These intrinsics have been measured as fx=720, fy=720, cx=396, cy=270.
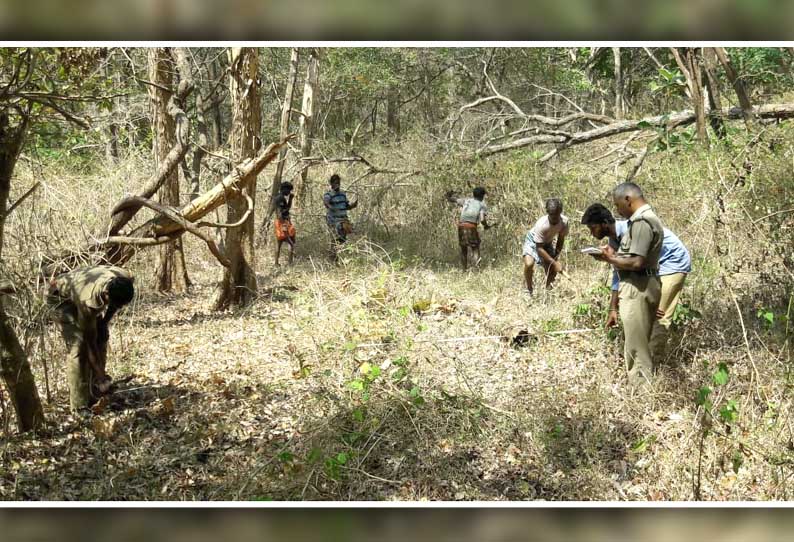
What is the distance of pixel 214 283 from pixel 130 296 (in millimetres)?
5689

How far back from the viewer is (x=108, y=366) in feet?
20.7

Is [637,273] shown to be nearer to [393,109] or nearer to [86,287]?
[86,287]

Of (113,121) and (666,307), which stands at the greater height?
(113,121)

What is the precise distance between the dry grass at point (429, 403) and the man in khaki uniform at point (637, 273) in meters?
0.31

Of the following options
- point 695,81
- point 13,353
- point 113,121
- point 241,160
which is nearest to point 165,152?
point 113,121

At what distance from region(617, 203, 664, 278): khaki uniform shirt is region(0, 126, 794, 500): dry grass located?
426 mm

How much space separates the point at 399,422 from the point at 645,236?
2.10 meters

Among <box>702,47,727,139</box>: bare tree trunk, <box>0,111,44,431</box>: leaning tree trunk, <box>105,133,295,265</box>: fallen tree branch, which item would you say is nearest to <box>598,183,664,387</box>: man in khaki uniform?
<box>702,47,727,139</box>: bare tree trunk

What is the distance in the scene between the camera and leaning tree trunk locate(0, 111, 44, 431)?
3957 millimetres

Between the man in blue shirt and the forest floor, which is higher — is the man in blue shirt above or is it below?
above

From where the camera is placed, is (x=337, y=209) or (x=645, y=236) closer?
(x=645, y=236)

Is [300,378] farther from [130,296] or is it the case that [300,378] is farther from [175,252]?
[175,252]

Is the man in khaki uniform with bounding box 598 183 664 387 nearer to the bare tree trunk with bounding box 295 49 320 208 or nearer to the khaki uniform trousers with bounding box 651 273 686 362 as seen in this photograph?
the khaki uniform trousers with bounding box 651 273 686 362

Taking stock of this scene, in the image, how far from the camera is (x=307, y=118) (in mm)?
14203
